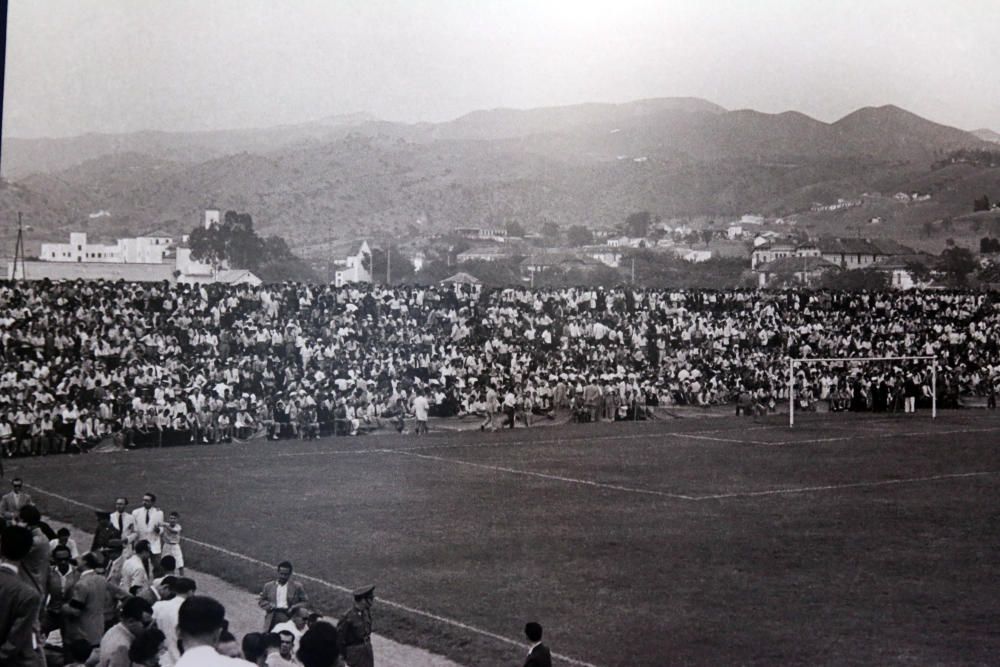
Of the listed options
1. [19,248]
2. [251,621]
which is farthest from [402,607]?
[19,248]

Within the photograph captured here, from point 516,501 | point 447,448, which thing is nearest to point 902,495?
point 516,501

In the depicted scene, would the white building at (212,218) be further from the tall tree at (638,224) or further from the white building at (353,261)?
the tall tree at (638,224)

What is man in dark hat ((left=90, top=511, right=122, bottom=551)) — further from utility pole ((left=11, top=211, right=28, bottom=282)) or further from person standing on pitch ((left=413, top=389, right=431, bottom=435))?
person standing on pitch ((left=413, top=389, right=431, bottom=435))

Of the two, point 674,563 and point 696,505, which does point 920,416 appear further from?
point 674,563

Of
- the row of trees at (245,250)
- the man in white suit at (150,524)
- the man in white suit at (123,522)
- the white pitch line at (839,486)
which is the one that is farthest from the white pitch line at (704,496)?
the man in white suit at (123,522)

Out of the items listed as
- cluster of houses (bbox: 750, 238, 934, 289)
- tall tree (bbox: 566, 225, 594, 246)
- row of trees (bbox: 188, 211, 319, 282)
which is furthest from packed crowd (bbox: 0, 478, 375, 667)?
cluster of houses (bbox: 750, 238, 934, 289)
